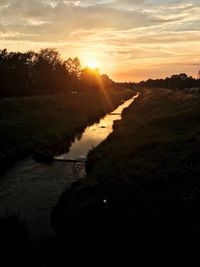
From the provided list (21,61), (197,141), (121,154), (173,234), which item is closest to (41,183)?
(121,154)

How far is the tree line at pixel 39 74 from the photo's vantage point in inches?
4141

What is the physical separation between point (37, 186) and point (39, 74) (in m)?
99.8

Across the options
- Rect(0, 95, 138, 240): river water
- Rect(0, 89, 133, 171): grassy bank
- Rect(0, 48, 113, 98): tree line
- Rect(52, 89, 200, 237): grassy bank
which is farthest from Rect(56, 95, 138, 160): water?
Rect(0, 48, 113, 98): tree line

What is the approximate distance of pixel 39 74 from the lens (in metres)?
127

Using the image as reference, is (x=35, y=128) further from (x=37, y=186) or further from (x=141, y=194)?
(x=141, y=194)

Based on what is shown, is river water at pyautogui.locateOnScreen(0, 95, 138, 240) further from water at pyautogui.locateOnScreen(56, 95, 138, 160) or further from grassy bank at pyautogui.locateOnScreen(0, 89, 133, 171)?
grassy bank at pyautogui.locateOnScreen(0, 89, 133, 171)

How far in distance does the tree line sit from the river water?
62167 millimetres

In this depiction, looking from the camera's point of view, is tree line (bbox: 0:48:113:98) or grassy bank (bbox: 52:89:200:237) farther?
Result: tree line (bbox: 0:48:113:98)

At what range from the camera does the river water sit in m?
24.0

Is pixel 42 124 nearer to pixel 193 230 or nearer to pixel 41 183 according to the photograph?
pixel 41 183

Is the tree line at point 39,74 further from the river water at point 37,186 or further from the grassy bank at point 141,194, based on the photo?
the grassy bank at point 141,194

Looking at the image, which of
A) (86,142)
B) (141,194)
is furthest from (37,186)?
(86,142)

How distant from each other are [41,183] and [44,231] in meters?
10.6

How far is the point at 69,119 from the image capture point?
247 ft
